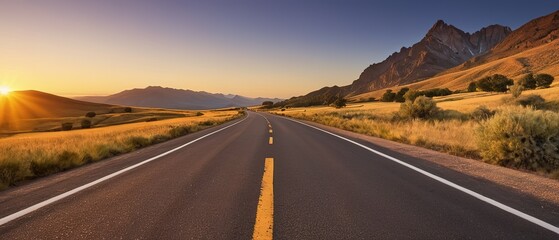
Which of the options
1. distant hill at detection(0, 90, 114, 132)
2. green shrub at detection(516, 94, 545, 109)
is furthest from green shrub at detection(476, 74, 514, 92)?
distant hill at detection(0, 90, 114, 132)

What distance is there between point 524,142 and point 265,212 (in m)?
7.26

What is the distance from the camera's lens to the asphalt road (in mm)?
3553

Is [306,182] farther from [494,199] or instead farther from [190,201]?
[494,199]

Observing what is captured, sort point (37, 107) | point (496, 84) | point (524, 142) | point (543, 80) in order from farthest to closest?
point (37, 107), point (496, 84), point (543, 80), point (524, 142)

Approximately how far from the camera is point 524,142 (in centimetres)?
787

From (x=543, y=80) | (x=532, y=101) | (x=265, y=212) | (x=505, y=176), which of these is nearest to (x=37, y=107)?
(x=532, y=101)

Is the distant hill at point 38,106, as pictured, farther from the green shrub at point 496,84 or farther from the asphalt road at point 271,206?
the green shrub at point 496,84

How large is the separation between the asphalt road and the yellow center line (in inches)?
0.5

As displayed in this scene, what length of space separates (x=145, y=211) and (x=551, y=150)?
8.69 metres

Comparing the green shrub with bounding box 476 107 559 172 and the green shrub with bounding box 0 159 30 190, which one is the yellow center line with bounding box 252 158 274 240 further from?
the green shrub with bounding box 476 107 559 172

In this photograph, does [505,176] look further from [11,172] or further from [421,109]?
[421,109]

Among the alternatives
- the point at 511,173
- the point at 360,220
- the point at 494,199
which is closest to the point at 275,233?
the point at 360,220

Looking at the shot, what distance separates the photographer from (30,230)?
3654mm

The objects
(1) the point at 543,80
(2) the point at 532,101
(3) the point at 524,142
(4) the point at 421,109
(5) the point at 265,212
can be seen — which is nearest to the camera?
(5) the point at 265,212
